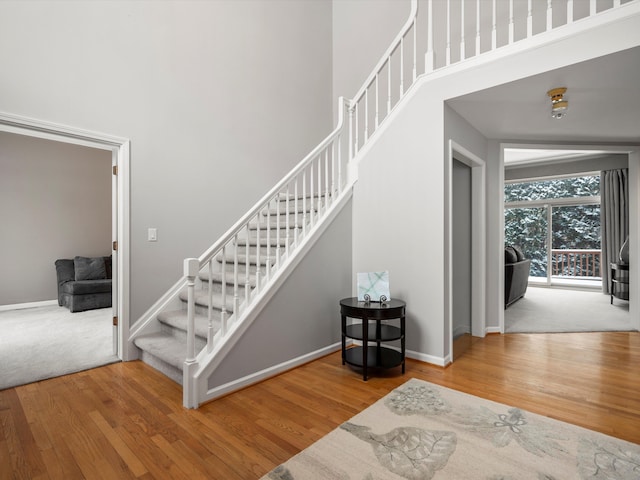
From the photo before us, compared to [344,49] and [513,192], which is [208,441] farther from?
[513,192]

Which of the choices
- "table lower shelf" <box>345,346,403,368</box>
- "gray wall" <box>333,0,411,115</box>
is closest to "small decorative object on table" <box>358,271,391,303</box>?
"table lower shelf" <box>345,346,403,368</box>

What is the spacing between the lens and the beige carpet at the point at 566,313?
430 centimetres

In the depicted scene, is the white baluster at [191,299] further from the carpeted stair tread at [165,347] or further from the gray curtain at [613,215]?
the gray curtain at [613,215]

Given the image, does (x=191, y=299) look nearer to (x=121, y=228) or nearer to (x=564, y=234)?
(x=121, y=228)

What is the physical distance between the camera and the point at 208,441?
6.11ft

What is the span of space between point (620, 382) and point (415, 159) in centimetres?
239

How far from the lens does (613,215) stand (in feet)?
20.7

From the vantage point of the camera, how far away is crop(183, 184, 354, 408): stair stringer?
2234 mm

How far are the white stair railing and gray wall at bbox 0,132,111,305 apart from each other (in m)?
3.52

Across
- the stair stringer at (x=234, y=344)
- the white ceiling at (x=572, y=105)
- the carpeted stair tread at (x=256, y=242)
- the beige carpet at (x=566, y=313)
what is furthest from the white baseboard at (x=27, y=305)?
the beige carpet at (x=566, y=313)

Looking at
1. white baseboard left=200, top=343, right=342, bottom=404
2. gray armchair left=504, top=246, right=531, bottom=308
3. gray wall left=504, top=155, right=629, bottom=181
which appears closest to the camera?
white baseboard left=200, top=343, right=342, bottom=404

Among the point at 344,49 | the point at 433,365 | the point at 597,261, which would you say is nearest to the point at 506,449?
the point at 433,365

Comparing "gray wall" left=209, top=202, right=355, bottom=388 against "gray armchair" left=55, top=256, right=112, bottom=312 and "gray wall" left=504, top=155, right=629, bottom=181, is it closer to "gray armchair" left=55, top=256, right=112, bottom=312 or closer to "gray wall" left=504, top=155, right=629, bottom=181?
"gray armchair" left=55, top=256, right=112, bottom=312

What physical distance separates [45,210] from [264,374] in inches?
206
